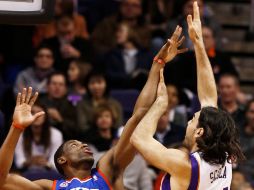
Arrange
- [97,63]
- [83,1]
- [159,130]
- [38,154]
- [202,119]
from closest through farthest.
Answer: [202,119] → [38,154] → [159,130] → [97,63] → [83,1]

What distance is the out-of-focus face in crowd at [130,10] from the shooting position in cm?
1073

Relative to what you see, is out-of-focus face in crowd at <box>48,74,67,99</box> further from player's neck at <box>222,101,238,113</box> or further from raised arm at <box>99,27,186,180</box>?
raised arm at <box>99,27,186,180</box>

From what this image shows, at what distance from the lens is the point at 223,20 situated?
12047mm

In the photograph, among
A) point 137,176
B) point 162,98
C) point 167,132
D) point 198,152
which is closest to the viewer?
point 198,152

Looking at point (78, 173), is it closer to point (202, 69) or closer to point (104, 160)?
point (104, 160)

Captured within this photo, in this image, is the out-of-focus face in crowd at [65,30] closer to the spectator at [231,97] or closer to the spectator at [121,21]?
Result: the spectator at [121,21]

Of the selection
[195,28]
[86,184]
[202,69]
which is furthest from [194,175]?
[195,28]

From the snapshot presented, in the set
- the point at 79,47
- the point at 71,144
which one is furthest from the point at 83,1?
the point at 71,144

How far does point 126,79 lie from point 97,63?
16.0 inches

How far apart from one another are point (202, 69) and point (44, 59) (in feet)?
14.2

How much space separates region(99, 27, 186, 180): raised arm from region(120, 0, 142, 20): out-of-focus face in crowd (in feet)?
16.4

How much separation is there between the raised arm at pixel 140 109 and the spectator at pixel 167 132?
11.7 feet

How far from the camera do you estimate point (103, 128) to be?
920 centimetres

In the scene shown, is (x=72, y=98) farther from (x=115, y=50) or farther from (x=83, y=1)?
(x=83, y=1)
